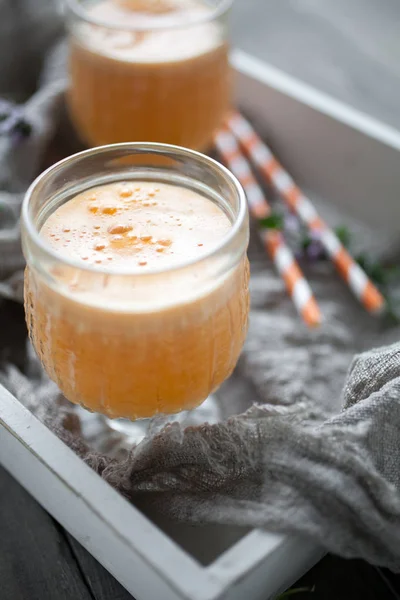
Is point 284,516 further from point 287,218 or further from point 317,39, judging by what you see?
point 317,39

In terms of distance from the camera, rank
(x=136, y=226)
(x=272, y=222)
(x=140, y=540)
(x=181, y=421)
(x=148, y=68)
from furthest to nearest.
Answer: (x=272, y=222)
(x=148, y=68)
(x=181, y=421)
(x=136, y=226)
(x=140, y=540)

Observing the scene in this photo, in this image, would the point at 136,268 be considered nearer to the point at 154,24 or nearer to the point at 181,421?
the point at 181,421

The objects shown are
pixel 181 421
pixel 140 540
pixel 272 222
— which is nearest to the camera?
pixel 140 540

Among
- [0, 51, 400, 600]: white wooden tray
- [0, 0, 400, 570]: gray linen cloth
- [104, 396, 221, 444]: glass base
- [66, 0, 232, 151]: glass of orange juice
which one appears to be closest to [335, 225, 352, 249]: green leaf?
[0, 0, 400, 570]: gray linen cloth

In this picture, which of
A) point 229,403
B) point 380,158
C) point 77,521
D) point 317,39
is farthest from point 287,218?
point 317,39

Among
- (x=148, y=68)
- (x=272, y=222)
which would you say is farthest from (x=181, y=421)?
(x=148, y=68)

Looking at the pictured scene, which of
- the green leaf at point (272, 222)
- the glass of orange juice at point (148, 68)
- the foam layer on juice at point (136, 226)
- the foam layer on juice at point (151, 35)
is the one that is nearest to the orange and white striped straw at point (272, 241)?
the green leaf at point (272, 222)

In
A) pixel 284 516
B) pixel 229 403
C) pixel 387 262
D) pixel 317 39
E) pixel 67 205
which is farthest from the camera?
pixel 317 39
